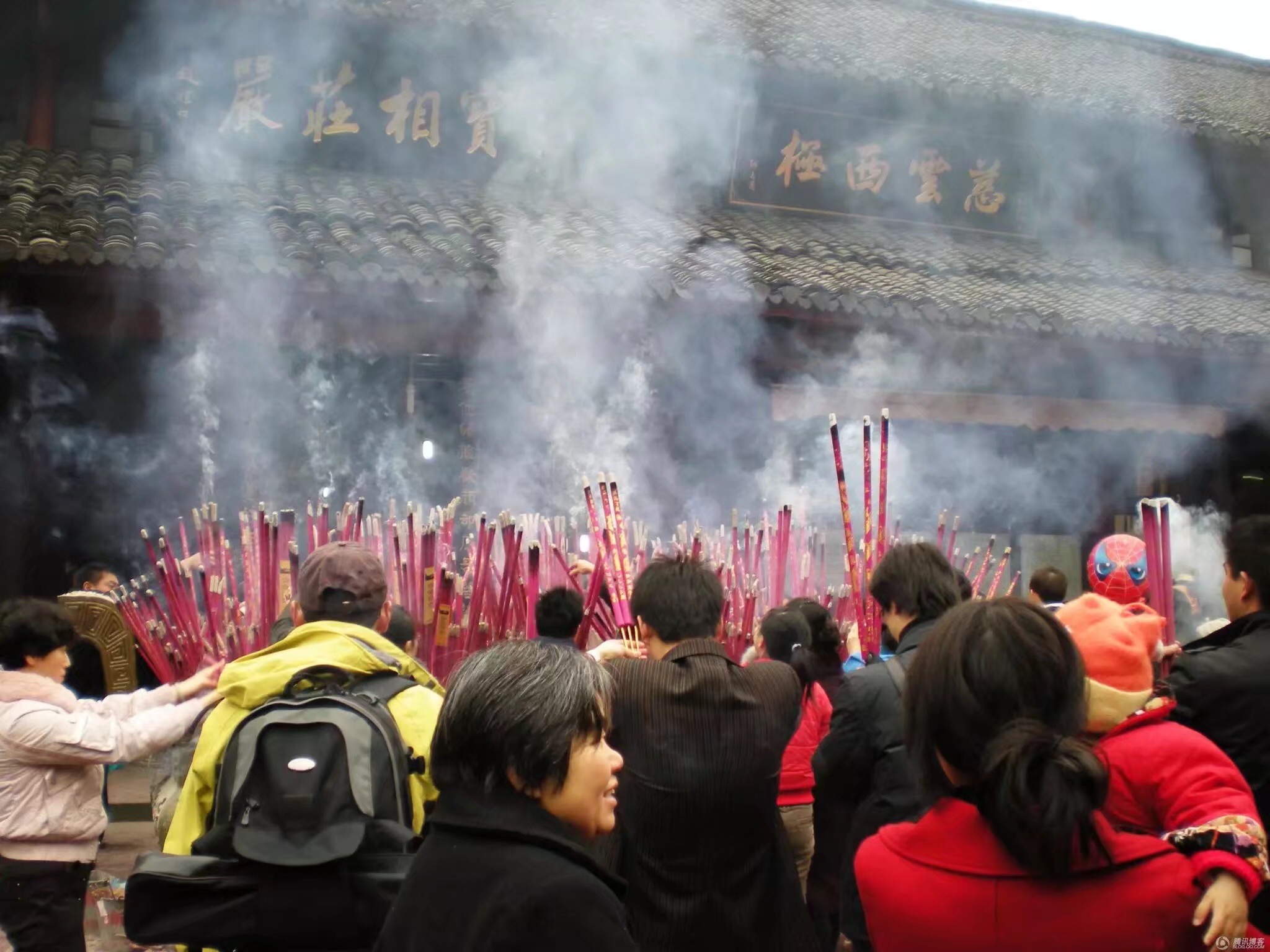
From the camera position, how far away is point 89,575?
215 inches

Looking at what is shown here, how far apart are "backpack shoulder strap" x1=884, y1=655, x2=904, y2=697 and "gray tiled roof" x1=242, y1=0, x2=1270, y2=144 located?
623cm

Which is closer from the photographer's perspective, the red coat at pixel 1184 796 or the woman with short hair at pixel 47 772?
the red coat at pixel 1184 796

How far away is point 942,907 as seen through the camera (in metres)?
1.42

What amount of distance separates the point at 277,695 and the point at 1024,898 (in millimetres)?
1260

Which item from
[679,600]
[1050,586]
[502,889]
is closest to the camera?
[502,889]

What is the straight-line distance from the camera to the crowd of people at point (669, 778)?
1.36 meters

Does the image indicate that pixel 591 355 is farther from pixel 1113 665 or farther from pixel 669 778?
pixel 1113 665

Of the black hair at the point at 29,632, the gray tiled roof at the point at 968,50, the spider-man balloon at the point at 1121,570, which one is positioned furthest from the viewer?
the gray tiled roof at the point at 968,50

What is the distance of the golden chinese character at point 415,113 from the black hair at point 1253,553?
21.5 feet

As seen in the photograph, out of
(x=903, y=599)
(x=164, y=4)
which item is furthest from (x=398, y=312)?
(x=903, y=599)

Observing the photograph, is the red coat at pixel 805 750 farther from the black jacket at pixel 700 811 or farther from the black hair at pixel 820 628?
the black jacket at pixel 700 811

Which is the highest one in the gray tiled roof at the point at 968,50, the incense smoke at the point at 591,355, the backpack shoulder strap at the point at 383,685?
the gray tiled roof at the point at 968,50

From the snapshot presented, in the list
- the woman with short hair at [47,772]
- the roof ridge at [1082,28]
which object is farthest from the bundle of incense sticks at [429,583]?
the roof ridge at [1082,28]

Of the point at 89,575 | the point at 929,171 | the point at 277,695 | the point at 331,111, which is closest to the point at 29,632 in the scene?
the point at 277,695
